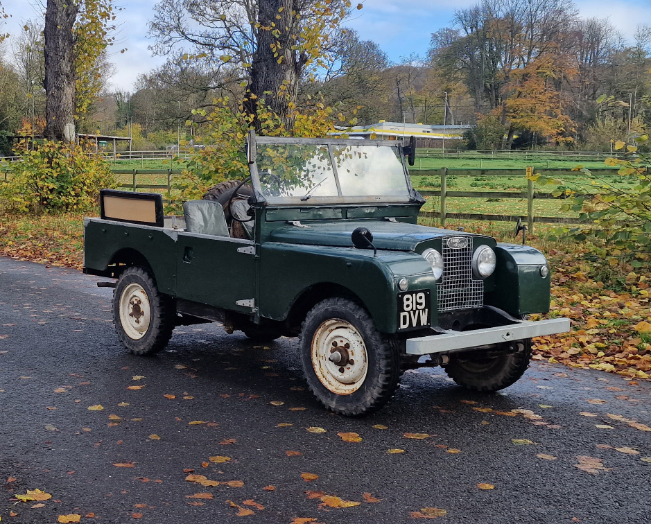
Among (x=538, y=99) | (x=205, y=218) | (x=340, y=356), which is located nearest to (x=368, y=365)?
(x=340, y=356)

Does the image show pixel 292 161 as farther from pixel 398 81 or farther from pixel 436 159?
pixel 398 81

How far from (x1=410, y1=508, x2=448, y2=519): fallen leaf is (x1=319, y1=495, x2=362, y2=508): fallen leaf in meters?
0.28

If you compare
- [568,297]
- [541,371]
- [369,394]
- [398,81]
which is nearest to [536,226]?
[568,297]

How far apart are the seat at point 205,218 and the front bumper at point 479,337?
2287 mm

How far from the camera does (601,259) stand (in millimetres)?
10859

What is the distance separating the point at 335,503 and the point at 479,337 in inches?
63.9

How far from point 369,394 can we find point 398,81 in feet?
266

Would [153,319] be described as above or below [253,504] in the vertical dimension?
above

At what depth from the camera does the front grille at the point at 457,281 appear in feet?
17.5

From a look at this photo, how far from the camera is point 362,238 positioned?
5094 mm

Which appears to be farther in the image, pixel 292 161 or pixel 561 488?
pixel 292 161

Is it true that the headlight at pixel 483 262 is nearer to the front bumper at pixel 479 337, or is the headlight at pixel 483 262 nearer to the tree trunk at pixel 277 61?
the front bumper at pixel 479 337

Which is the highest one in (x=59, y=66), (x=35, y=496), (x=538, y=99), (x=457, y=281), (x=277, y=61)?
(x=538, y=99)

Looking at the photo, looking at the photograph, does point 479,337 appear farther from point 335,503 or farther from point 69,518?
Result: point 69,518
